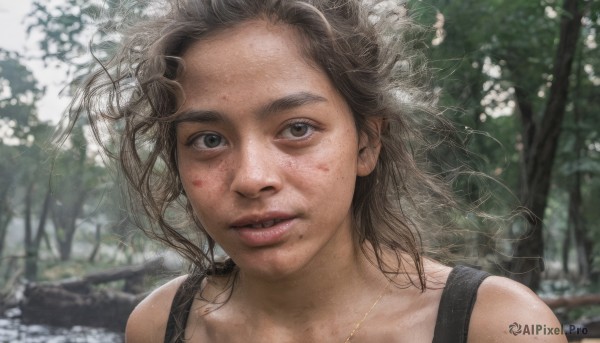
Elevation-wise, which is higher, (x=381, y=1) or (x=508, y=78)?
(x=381, y=1)

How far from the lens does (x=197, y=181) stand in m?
1.88

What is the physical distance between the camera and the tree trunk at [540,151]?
3.75m

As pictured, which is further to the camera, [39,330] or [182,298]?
[39,330]

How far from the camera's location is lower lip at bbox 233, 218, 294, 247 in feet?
5.84

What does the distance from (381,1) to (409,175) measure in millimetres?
565

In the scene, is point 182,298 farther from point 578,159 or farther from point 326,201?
point 578,159

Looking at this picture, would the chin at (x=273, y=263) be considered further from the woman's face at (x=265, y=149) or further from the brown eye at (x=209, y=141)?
the brown eye at (x=209, y=141)

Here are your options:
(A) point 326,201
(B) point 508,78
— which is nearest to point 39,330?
(A) point 326,201

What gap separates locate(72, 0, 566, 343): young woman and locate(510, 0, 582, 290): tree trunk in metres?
1.56

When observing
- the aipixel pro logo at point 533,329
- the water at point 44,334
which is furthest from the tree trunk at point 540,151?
the water at point 44,334

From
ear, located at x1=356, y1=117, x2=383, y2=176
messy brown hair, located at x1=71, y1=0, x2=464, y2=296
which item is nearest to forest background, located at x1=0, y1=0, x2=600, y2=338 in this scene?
messy brown hair, located at x1=71, y1=0, x2=464, y2=296

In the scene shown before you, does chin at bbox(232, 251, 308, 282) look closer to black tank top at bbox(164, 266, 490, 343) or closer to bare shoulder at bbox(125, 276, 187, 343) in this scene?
black tank top at bbox(164, 266, 490, 343)

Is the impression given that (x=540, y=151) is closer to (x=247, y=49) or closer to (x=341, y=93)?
(x=341, y=93)

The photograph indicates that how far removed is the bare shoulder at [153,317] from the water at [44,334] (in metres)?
0.88
